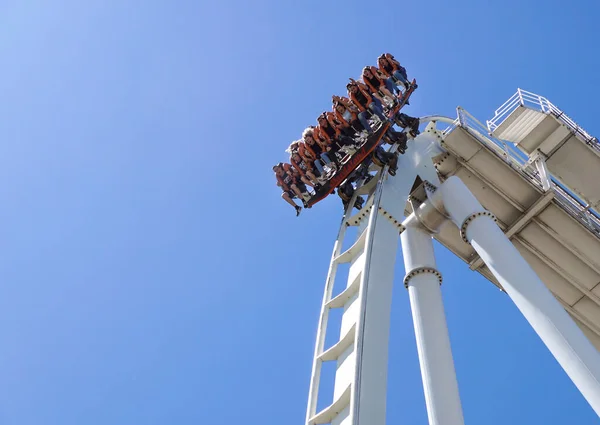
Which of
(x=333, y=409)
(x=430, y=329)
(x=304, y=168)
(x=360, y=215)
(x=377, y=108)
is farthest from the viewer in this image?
(x=304, y=168)

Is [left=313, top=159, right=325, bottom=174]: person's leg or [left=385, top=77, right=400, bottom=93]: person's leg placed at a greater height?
[left=385, top=77, right=400, bottom=93]: person's leg

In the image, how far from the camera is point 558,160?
597 inches

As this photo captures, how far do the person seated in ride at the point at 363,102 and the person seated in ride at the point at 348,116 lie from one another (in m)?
0.07

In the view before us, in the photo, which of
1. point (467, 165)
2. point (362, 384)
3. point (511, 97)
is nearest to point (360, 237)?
point (362, 384)

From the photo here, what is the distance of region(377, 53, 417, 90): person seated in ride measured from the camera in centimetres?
1306

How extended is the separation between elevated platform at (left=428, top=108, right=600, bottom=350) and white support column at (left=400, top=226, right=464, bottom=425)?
6.75ft

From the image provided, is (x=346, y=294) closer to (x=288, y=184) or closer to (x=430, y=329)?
(x=430, y=329)

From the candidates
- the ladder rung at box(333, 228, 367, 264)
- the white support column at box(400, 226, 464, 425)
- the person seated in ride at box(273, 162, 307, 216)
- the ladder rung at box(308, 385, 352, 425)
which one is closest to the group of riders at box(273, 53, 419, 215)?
the person seated in ride at box(273, 162, 307, 216)

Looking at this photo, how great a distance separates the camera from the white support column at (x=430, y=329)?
9844 millimetres

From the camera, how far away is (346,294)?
33.3ft

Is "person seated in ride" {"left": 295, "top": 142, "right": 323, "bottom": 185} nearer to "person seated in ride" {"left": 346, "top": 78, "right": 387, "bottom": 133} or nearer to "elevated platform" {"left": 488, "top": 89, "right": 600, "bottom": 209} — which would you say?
"person seated in ride" {"left": 346, "top": 78, "right": 387, "bottom": 133}

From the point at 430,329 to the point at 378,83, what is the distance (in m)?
4.38

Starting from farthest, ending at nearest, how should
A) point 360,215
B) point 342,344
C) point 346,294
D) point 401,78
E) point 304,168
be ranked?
point 401,78
point 304,168
point 360,215
point 346,294
point 342,344

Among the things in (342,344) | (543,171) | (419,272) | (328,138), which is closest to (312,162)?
(328,138)
